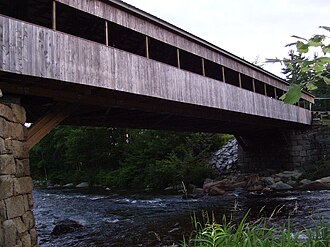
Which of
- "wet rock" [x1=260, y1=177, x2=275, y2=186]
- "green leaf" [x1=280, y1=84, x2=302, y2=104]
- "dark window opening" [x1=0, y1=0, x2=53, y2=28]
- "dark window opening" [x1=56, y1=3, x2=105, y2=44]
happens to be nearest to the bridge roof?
"dark window opening" [x1=56, y1=3, x2=105, y2=44]

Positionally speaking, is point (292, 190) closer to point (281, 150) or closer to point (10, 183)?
point (281, 150)

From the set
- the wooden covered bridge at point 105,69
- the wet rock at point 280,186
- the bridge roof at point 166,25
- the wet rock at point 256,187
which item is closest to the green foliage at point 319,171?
the wet rock at point 280,186

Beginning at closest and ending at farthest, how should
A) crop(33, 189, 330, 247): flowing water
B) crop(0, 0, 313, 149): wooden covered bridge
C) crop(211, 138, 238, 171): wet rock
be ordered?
crop(0, 0, 313, 149): wooden covered bridge
crop(33, 189, 330, 247): flowing water
crop(211, 138, 238, 171): wet rock

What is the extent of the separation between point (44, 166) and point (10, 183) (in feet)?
89.0

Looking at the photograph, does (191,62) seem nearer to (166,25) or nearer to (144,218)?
(166,25)

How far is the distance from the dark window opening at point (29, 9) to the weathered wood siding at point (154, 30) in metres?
1.46

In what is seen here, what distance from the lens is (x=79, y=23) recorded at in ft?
27.5

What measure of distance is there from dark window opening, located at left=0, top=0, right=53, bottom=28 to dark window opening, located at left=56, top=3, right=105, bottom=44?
0.87 feet

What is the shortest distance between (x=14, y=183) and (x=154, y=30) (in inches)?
194

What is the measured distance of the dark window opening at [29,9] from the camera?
7.35 m

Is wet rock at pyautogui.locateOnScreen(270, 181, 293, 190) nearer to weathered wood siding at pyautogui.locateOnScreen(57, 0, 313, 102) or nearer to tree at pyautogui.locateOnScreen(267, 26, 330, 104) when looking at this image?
weathered wood siding at pyautogui.locateOnScreen(57, 0, 313, 102)

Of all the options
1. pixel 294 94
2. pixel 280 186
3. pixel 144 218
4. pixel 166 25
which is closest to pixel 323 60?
pixel 294 94

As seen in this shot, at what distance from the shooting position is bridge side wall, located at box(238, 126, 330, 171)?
15.9m

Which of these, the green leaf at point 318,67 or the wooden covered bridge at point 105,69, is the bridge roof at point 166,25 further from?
the green leaf at point 318,67
